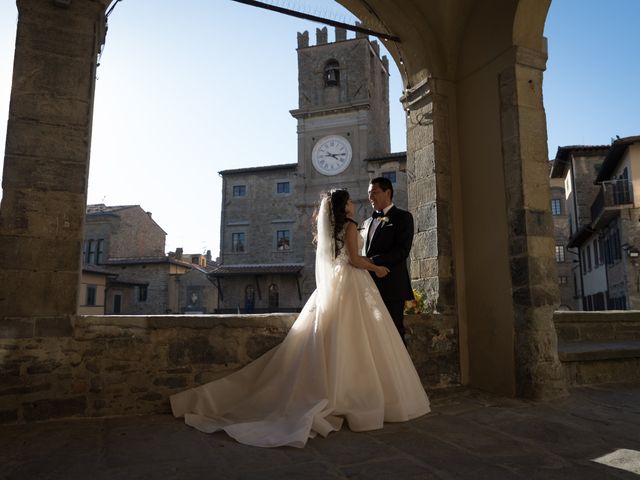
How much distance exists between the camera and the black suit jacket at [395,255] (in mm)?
3686

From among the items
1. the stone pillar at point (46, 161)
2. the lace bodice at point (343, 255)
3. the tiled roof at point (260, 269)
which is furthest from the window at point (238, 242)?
the lace bodice at point (343, 255)

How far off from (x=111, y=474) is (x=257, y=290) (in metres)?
26.6

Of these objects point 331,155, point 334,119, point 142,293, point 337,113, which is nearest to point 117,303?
point 142,293

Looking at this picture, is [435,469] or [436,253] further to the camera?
[436,253]

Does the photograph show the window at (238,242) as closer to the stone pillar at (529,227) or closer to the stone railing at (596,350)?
the stone railing at (596,350)

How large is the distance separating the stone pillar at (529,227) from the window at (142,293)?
28.3 m

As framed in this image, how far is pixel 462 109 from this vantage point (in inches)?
→ 186

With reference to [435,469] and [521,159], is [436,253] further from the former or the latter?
[435,469]

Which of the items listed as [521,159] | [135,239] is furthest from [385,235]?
[135,239]

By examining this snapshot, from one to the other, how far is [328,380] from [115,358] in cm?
147

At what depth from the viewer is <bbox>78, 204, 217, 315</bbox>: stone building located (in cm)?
2717

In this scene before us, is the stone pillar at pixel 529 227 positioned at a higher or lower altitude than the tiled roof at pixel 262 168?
lower

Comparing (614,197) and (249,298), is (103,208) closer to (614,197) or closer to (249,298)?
(249,298)

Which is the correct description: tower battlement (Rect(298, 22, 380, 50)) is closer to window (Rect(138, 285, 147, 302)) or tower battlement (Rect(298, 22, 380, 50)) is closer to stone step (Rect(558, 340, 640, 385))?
window (Rect(138, 285, 147, 302))
